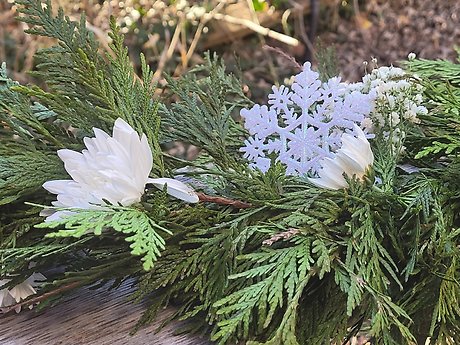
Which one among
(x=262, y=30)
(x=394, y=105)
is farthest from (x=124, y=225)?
(x=262, y=30)

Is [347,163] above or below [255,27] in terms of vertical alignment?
above

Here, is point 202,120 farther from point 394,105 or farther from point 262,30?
point 262,30

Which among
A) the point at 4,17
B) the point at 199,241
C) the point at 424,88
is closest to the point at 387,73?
the point at 424,88

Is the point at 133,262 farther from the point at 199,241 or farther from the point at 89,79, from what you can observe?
the point at 89,79

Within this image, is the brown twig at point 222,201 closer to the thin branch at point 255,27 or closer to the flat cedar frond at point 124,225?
the flat cedar frond at point 124,225

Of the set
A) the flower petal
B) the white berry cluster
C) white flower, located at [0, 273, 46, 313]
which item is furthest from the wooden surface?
the white berry cluster

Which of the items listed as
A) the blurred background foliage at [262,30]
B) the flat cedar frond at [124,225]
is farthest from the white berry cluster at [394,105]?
the blurred background foliage at [262,30]
